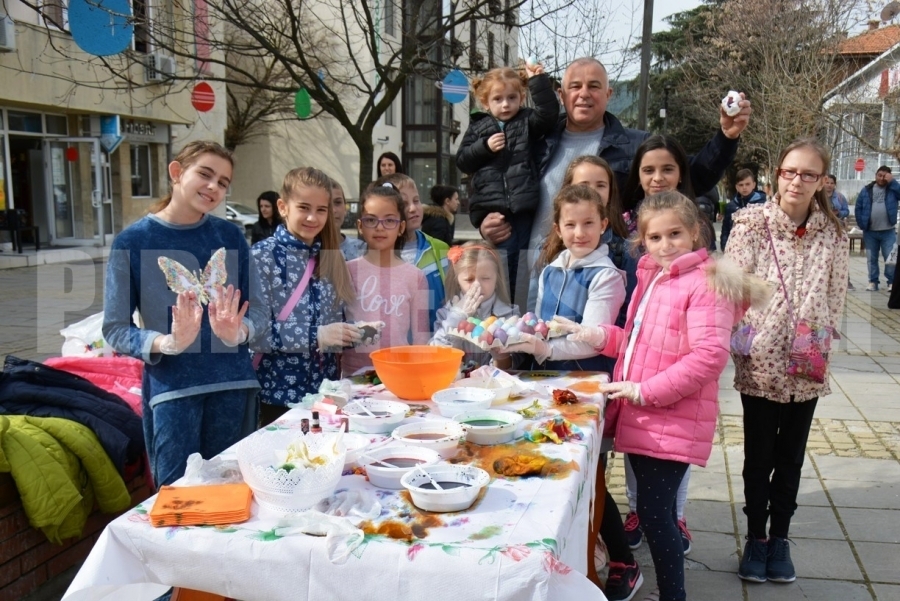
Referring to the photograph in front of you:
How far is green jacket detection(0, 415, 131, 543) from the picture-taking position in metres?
2.81

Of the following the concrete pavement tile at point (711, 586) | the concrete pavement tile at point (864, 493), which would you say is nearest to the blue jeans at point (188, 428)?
the concrete pavement tile at point (711, 586)

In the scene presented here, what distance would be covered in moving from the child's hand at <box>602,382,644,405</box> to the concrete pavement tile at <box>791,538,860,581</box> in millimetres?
1412

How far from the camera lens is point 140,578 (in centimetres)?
169

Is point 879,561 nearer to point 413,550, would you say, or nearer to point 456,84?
point 413,550

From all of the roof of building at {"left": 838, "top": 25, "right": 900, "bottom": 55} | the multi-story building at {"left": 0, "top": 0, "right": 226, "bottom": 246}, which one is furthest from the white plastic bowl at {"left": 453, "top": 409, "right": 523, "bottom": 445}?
the roof of building at {"left": 838, "top": 25, "right": 900, "bottom": 55}

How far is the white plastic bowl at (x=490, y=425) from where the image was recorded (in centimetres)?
220

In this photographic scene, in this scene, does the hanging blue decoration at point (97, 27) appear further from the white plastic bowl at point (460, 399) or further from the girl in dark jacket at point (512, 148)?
the white plastic bowl at point (460, 399)

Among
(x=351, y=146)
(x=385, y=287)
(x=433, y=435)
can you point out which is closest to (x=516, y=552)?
(x=433, y=435)

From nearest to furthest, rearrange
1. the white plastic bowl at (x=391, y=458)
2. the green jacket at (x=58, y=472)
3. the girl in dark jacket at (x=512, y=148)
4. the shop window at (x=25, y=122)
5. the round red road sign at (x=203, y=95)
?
the white plastic bowl at (x=391, y=458) < the green jacket at (x=58, y=472) < the girl in dark jacket at (x=512, y=148) < the round red road sign at (x=203, y=95) < the shop window at (x=25, y=122)

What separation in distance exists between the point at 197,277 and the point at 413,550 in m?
1.58

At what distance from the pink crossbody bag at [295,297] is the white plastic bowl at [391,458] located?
1.22 meters

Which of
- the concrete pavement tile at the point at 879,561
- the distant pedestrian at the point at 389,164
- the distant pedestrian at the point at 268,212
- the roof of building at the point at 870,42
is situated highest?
the roof of building at the point at 870,42

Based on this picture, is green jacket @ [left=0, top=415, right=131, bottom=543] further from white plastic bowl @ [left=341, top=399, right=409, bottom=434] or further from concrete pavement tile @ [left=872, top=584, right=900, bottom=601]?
concrete pavement tile @ [left=872, top=584, right=900, bottom=601]

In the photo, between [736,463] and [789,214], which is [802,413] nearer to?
[789,214]
